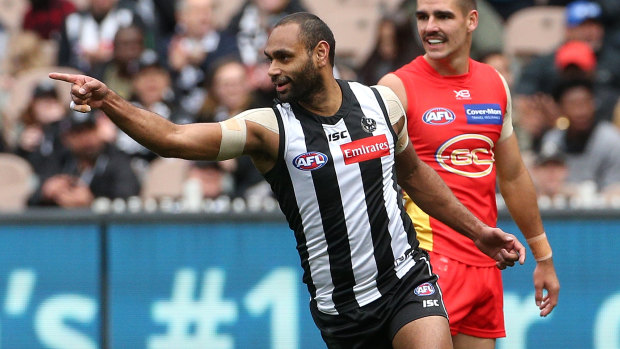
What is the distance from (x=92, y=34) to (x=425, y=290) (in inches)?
335

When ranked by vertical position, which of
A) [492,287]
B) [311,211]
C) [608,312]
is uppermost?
[311,211]

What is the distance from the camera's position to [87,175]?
395 inches

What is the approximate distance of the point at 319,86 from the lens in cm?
532

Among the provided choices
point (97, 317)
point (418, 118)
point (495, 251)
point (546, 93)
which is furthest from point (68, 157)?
point (495, 251)

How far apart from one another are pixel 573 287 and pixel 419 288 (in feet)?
10.1

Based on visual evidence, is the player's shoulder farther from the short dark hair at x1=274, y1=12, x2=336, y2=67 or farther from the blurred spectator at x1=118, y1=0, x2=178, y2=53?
the blurred spectator at x1=118, y1=0, x2=178, y2=53

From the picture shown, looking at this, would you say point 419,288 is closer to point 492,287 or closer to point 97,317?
point 492,287

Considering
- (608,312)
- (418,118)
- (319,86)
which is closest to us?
(319,86)

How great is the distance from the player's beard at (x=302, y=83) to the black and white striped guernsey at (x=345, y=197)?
0.33 ft

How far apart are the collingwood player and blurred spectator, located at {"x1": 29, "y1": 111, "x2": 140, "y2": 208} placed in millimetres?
4535

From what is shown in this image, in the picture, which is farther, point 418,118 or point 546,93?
point 546,93

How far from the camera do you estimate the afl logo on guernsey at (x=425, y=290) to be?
5.48 meters

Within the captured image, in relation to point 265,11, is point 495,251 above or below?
below

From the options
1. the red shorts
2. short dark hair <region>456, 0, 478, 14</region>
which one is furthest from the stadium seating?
the red shorts
